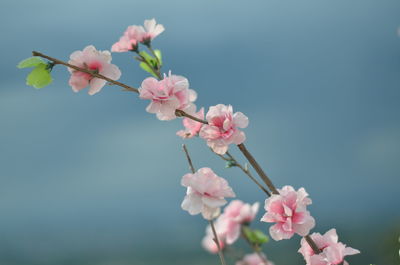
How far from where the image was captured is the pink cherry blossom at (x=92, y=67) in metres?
1.24

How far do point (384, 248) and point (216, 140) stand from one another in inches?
270

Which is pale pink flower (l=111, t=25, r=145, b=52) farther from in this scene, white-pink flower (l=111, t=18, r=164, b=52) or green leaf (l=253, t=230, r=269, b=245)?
green leaf (l=253, t=230, r=269, b=245)

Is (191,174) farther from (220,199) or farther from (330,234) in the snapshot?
(330,234)

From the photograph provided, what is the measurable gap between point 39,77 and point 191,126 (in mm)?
426

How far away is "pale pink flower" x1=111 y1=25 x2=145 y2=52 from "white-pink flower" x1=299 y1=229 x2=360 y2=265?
0.79m

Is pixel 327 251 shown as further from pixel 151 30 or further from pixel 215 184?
pixel 151 30

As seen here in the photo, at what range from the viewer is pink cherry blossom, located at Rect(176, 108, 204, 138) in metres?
1.30

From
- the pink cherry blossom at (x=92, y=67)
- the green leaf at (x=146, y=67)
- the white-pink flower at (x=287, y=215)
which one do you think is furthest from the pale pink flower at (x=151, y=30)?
the white-pink flower at (x=287, y=215)

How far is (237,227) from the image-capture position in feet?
3.21

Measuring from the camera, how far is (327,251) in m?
1.14

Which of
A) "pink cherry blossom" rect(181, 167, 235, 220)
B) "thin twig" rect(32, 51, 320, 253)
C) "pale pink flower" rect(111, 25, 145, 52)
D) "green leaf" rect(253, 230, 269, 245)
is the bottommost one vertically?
"green leaf" rect(253, 230, 269, 245)

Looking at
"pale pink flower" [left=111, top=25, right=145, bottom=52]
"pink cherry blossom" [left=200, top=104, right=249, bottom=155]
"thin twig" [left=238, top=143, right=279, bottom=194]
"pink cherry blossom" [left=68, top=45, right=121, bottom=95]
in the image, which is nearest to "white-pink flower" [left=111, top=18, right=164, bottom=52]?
"pale pink flower" [left=111, top=25, right=145, bottom=52]

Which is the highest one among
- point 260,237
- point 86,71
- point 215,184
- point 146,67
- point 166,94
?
point 146,67

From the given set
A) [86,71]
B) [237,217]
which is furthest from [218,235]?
[86,71]
